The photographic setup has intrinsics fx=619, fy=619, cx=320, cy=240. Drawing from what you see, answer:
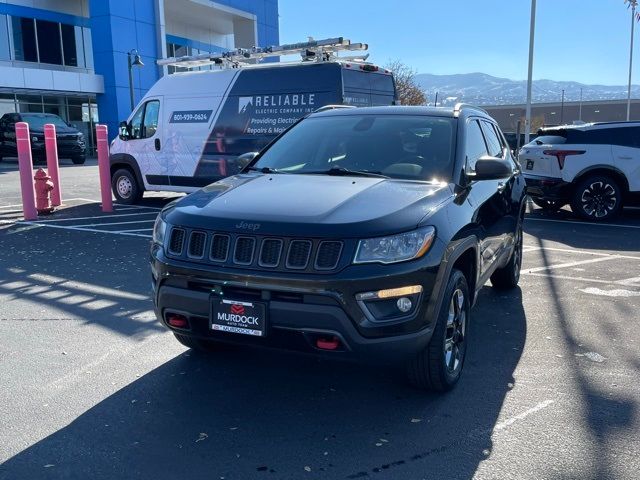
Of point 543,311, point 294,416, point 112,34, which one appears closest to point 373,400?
point 294,416

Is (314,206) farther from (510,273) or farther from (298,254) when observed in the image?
(510,273)

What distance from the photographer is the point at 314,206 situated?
11.5 ft

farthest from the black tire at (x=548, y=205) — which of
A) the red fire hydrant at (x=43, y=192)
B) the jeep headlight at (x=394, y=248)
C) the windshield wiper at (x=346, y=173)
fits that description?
the red fire hydrant at (x=43, y=192)

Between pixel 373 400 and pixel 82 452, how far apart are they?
1629 mm

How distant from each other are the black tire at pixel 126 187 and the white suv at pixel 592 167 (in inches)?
310

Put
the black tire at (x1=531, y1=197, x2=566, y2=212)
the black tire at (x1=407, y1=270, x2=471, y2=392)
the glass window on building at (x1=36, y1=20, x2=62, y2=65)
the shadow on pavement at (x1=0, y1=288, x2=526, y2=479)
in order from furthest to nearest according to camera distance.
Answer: the glass window on building at (x1=36, y1=20, x2=62, y2=65)
the black tire at (x1=531, y1=197, x2=566, y2=212)
the black tire at (x1=407, y1=270, x2=471, y2=392)
the shadow on pavement at (x1=0, y1=288, x2=526, y2=479)

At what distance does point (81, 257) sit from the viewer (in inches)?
303

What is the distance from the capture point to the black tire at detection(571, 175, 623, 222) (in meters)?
10.7

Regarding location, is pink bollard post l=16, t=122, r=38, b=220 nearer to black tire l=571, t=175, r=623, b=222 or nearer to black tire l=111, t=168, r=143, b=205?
black tire l=111, t=168, r=143, b=205

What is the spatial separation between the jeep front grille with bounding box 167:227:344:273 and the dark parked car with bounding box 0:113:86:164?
73.5ft

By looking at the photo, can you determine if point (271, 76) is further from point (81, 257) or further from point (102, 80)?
point (102, 80)

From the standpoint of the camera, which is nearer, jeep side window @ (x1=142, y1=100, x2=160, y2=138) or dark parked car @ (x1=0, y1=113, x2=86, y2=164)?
jeep side window @ (x1=142, y1=100, x2=160, y2=138)

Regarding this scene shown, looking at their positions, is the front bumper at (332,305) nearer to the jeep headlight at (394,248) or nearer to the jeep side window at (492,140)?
the jeep headlight at (394,248)

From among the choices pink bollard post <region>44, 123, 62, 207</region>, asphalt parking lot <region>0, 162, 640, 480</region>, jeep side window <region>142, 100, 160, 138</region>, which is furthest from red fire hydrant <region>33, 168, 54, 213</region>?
asphalt parking lot <region>0, 162, 640, 480</region>
